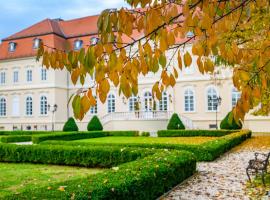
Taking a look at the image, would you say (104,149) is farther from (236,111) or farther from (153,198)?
(236,111)

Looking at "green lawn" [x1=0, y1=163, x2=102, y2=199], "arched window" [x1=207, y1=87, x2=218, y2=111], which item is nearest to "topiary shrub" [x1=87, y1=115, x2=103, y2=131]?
"arched window" [x1=207, y1=87, x2=218, y2=111]

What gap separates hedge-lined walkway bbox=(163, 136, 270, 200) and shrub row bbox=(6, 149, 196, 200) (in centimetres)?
24

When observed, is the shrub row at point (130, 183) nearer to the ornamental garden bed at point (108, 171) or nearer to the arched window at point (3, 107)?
the ornamental garden bed at point (108, 171)

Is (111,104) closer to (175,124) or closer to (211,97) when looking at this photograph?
(175,124)

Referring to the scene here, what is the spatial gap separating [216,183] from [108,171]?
104 inches

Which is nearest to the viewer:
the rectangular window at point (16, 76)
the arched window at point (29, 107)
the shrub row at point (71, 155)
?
the shrub row at point (71, 155)

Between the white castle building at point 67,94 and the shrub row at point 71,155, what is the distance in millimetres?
15994

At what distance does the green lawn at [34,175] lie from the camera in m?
7.92

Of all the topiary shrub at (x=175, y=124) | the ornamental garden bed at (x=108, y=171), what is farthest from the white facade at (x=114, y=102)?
the ornamental garden bed at (x=108, y=171)

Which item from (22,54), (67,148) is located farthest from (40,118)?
(67,148)

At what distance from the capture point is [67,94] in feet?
113

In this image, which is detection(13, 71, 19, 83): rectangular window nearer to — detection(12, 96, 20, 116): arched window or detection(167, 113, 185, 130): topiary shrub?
detection(12, 96, 20, 116): arched window

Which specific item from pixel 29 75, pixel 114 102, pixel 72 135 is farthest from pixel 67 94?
pixel 72 135

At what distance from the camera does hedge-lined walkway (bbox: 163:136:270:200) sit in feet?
Result: 21.0
